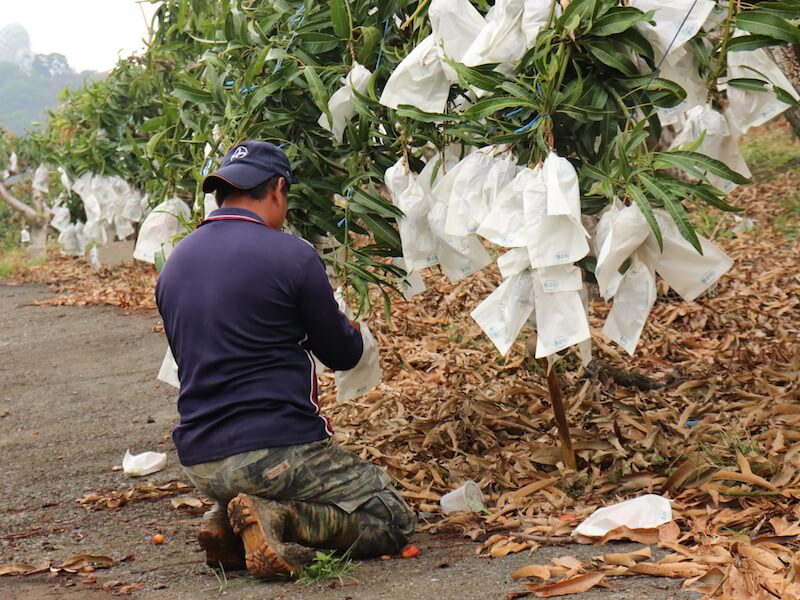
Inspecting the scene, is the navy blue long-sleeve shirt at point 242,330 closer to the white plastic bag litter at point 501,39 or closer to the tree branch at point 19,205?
the white plastic bag litter at point 501,39

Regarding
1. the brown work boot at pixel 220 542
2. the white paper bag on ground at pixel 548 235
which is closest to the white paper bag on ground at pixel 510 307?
the white paper bag on ground at pixel 548 235

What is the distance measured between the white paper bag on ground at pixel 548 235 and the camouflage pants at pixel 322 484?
3.06ft

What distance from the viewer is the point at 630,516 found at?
10.1 feet

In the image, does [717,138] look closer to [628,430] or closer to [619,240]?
[619,240]

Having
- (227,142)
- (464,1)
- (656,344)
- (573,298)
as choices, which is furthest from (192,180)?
(656,344)

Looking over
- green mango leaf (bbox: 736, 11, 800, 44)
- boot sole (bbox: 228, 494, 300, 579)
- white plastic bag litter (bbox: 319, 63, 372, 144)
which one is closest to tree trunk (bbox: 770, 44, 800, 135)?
green mango leaf (bbox: 736, 11, 800, 44)

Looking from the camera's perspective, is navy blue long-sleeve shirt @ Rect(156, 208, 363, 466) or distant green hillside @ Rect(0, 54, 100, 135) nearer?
navy blue long-sleeve shirt @ Rect(156, 208, 363, 466)

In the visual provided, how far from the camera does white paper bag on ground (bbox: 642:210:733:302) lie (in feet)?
9.79

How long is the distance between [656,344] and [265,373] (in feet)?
9.92

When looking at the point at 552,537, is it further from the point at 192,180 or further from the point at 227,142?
the point at 192,180

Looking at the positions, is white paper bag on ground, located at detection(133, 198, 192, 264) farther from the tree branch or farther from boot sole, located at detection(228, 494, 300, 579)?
the tree branch

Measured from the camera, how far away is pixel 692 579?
2.56 m

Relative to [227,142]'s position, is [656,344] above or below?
below

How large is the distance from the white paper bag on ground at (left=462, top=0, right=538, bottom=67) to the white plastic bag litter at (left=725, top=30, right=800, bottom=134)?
63 cm
